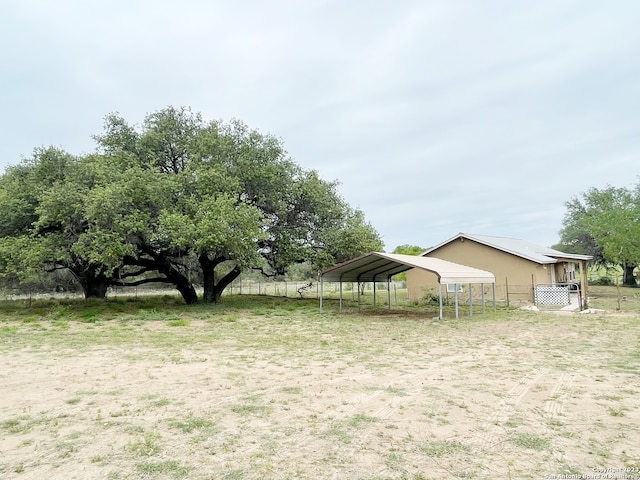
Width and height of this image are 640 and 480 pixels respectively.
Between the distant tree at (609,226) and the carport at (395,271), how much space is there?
44.0 ft

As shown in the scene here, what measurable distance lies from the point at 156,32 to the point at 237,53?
8.20ft

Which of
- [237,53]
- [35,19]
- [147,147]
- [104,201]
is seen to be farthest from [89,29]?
[147,147]

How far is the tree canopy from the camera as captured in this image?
15.5m

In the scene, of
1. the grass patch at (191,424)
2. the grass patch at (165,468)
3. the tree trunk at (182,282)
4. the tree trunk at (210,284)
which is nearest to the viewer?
the grass patch at (165,468)

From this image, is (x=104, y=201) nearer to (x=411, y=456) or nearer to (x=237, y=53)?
(x=237, y=53)

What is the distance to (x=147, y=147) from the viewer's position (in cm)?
1922

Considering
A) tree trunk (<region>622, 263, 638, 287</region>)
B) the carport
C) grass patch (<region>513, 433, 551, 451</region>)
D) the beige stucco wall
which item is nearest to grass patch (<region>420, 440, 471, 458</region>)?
grass patch (<region>513, 433, 551, 451</region>)

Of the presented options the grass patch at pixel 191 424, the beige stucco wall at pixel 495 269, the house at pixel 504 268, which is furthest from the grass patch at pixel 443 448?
the beige stucco wall at pixel 495 269

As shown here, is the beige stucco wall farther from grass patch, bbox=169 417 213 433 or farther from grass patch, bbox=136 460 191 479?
grass patch, bbox=136 460 191 479

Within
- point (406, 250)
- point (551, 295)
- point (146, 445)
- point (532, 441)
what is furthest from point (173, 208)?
point (406, 250)

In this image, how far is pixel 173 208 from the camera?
17.0 metres

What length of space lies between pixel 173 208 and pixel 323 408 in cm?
1382

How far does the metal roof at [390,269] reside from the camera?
14.2 m

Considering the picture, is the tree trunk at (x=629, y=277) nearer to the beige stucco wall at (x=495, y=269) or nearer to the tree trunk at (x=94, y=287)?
the beige stucco wall at (x=495, y=269)
